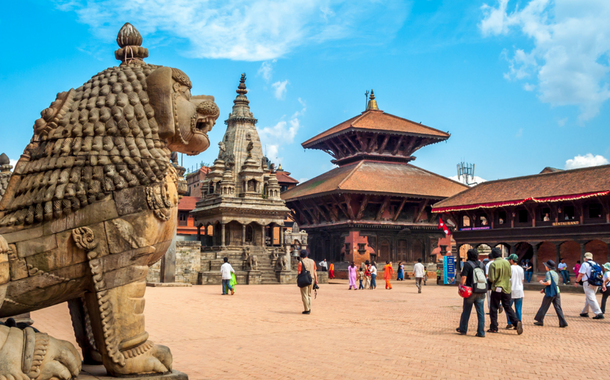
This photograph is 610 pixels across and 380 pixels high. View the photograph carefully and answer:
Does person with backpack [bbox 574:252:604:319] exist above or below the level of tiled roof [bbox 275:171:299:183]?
below

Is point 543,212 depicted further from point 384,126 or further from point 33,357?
point 33,357

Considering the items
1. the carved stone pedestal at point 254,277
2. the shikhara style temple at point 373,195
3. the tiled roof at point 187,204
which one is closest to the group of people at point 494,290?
the carved stone pedestal at point 254,277

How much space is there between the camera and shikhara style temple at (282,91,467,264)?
119 feet

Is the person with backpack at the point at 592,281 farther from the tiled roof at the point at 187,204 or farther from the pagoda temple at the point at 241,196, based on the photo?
the tiled roof at the point at 187,204

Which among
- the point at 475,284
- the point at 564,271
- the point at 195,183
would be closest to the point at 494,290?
the point at 475,284

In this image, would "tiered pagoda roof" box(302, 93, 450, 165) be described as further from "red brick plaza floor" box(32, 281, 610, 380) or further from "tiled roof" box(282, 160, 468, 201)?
"red brick plaza floor" box(32, 281, 610, 380)

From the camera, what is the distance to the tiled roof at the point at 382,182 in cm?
3594

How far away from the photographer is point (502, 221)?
3084 cm

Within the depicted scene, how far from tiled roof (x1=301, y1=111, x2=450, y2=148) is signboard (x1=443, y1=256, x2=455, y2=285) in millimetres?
13408

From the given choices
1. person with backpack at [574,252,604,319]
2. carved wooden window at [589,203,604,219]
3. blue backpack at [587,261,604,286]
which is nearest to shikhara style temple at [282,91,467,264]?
carved wooden window at [589,203,604,219]

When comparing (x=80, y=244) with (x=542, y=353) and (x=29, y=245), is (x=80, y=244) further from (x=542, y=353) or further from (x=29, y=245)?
(x=542, y=353)

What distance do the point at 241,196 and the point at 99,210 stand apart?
30.9 m

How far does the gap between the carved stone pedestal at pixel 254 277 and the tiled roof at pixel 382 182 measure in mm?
8723

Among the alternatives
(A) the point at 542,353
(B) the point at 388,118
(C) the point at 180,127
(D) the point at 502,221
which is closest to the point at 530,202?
(D) the point at 502,221
